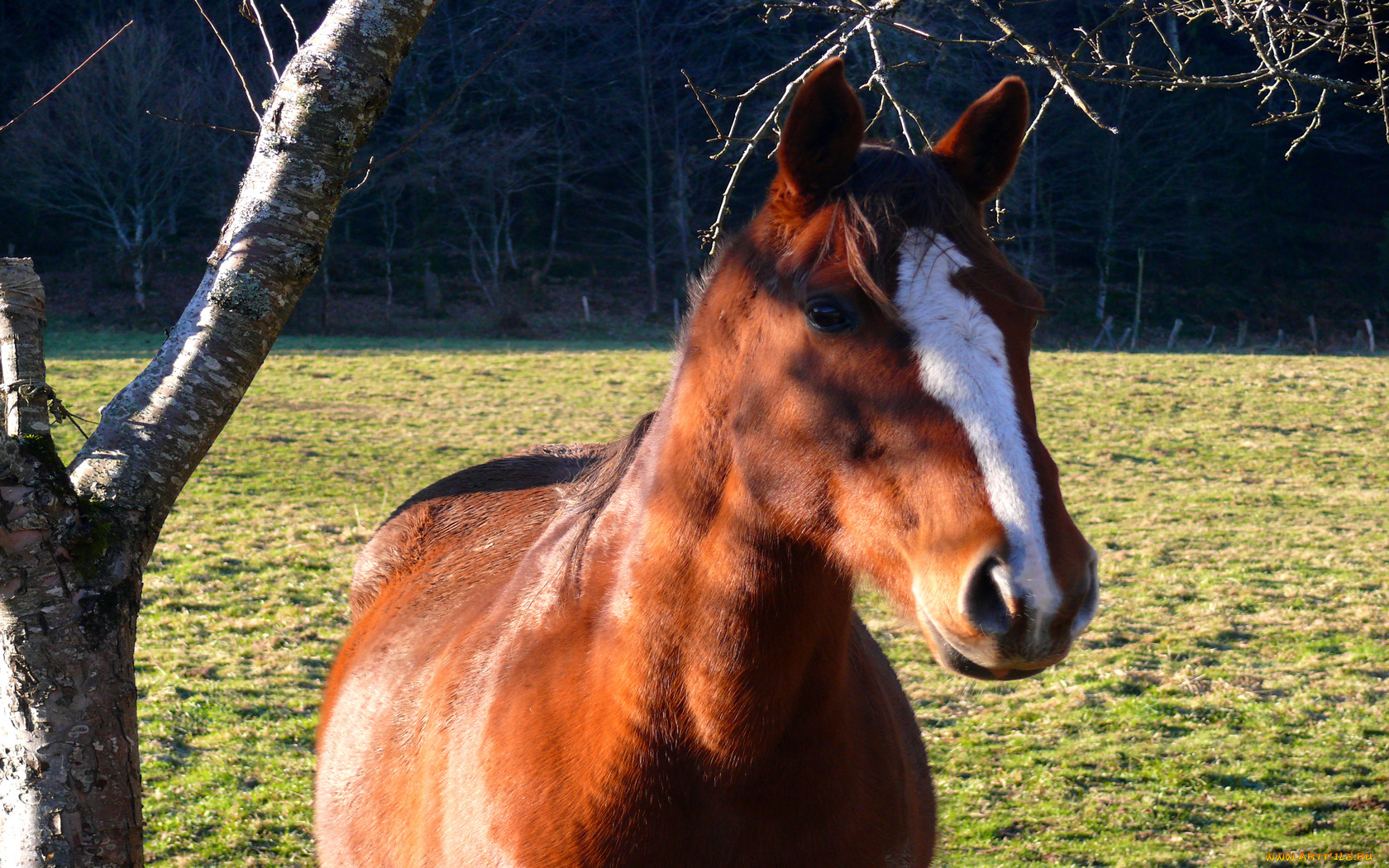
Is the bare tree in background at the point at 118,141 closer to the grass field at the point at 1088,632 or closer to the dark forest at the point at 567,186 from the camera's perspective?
the dark forest at the point at 567,186

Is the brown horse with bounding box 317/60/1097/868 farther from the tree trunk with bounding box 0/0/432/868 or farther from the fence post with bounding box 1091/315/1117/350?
the fence post with bounding box 1091/315/1117/350

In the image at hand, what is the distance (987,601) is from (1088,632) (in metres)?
5.82

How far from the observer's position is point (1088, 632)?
268 inches

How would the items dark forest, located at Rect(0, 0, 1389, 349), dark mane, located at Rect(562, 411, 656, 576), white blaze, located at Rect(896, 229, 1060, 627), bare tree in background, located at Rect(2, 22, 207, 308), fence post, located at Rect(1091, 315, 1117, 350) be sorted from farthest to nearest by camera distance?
fence post, located at Rect(1091, 315, 1117, 350) < dark forest, located at Rect(0, 0, 1389, 349) < bare tree in background, located at Rect(2, 22, 207, 308) < dark mane, located at Rect(562, 411, 656, 576) < white blaze, located at Rect(896, 229, 1060, 627)

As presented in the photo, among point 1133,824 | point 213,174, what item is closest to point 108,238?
point 213,174

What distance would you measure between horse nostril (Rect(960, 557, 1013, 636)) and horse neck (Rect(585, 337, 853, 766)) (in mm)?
396

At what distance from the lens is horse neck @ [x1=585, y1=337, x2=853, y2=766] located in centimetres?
189

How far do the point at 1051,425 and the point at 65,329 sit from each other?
22.1 m

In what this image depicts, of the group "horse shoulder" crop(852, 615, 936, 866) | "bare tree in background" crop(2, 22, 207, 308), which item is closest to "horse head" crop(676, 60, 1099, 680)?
"horse shoulder" crop(852, 615, 936, 866)

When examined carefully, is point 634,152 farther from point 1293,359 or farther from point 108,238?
point 1293,359

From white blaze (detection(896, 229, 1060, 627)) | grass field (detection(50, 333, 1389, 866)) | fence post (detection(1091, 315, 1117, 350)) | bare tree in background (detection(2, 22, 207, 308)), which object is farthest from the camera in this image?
fence post (detection(1091, 315, 1117, 350))

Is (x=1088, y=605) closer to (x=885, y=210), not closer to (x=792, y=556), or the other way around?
(x=792, y=556)

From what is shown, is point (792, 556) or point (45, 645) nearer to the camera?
point (792, 556)

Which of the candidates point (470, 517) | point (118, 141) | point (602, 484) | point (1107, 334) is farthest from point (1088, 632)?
point (118, 141)
